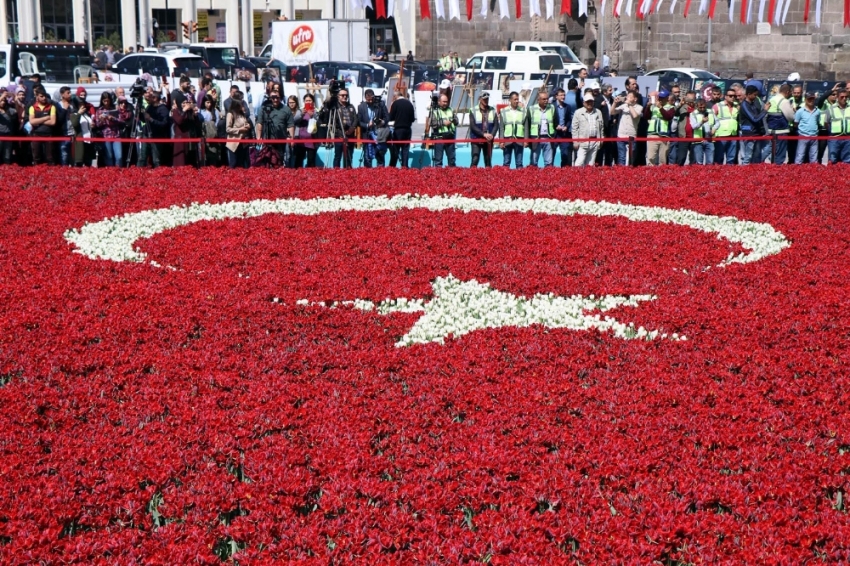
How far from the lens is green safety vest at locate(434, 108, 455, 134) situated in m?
18.7

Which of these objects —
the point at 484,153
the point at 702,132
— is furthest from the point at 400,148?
the point at 702,132

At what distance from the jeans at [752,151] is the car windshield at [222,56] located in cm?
2094

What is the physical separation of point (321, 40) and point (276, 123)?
74.8 ft

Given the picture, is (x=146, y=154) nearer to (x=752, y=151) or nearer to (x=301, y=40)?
(x=752, y=151)

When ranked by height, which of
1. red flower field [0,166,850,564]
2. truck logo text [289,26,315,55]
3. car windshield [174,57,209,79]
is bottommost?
red flower field [0,166,850,564]

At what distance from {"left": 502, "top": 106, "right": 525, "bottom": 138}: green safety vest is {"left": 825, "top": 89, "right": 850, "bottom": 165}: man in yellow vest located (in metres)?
5.01

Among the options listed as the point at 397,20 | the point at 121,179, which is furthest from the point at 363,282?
the point at 397,20

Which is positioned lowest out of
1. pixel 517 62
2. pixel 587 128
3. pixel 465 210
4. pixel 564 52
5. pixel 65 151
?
pixel 465 210

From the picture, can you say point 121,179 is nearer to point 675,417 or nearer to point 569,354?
point 569,354

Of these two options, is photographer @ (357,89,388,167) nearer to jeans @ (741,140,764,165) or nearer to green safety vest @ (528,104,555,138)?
green safety vest @ (528,104,555,138)

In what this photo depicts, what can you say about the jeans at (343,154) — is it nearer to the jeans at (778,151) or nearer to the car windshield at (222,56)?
the jeans at (778,151)

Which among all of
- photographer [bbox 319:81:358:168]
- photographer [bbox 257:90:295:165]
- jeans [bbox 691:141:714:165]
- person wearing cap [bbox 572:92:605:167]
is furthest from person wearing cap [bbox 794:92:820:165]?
photographer [bbox 257:90:295:165]

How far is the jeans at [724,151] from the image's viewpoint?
18.8m

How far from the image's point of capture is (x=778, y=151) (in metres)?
19.7
